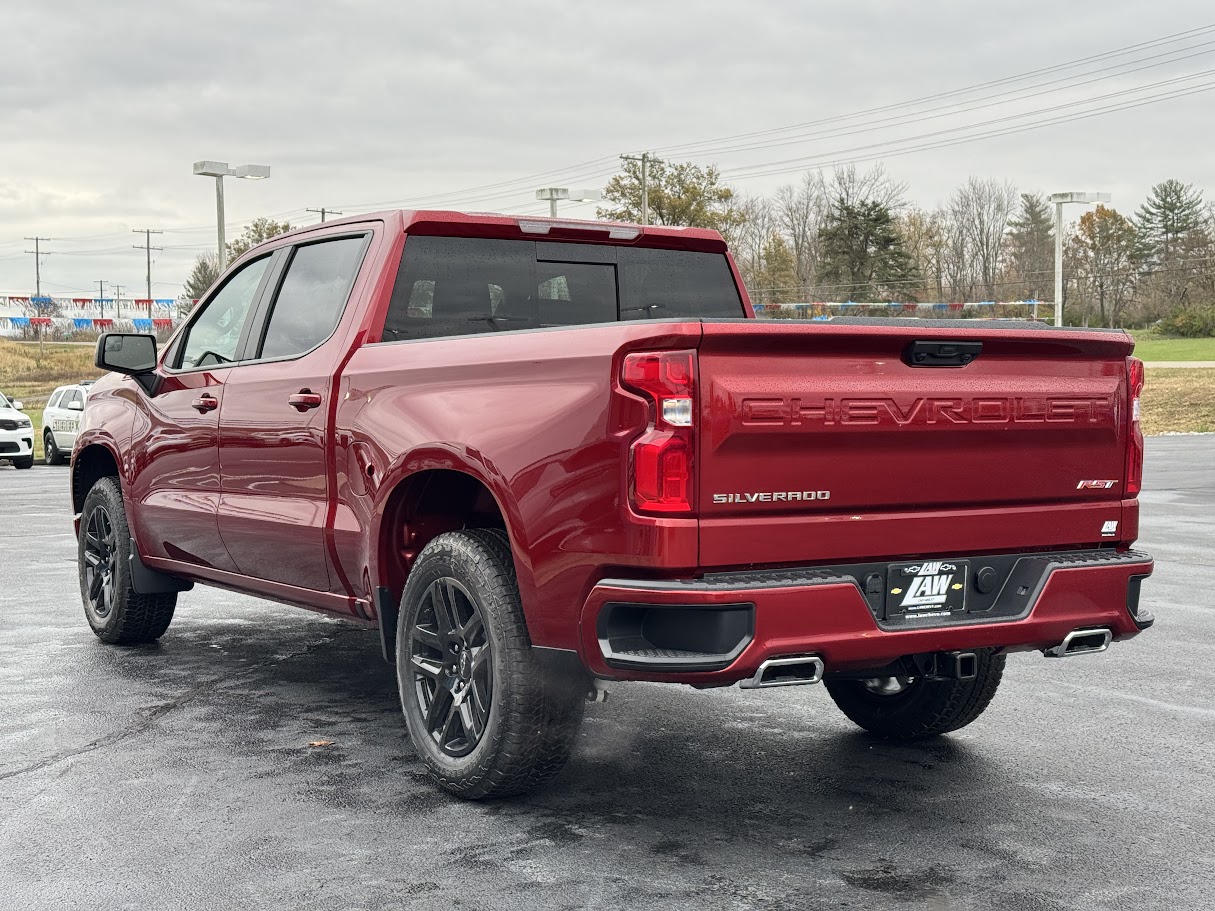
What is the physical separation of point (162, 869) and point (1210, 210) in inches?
3684

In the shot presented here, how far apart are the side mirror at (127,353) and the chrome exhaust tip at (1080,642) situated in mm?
4352

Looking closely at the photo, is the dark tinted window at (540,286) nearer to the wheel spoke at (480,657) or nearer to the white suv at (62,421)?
the wheel spoke at (480,657)

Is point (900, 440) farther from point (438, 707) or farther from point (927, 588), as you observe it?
point (438, 707)

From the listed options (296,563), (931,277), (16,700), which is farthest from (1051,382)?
(931,277)

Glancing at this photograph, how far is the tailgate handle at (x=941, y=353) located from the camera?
4.24m

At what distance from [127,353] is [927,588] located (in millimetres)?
4201

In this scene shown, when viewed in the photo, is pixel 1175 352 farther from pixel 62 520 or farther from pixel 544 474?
pixel 544 474

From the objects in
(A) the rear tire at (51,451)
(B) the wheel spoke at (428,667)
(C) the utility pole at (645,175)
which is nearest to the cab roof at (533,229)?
(B) the wheel spoke at (428,667)

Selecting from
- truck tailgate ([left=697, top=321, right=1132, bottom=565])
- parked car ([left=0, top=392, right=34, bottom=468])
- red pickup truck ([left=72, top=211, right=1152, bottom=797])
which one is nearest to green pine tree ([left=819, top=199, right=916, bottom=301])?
parked car ([left=0, top=392, right=34, bottom=468])

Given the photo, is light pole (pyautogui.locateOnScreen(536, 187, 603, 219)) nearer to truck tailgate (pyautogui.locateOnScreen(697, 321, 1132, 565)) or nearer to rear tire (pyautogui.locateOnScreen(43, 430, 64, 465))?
rear tire (pyautogui.locateOnScreen(43, 430, 64, 465))

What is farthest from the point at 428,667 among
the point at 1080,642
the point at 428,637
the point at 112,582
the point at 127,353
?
the point at 112,582

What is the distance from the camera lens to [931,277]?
8300cm

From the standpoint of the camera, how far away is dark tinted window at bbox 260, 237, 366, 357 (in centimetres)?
577

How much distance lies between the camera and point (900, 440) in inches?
167
